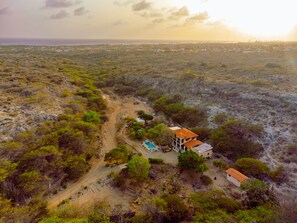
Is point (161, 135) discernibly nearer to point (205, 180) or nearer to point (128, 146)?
point (128, 146)

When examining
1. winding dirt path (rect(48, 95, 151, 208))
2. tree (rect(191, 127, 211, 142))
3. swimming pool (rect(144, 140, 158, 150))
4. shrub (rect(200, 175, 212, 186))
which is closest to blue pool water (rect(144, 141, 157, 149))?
swimming pool (rect(144, 140, 158, 150))

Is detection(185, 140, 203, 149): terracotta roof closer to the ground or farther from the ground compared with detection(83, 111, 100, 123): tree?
closer to the ground

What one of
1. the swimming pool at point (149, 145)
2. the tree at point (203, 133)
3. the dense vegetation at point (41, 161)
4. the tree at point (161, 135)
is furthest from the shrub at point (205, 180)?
the dense vegetation at point (41, 161)

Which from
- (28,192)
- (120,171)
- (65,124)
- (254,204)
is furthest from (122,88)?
(254,204)

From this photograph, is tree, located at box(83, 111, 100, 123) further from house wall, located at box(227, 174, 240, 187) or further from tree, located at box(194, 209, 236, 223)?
tree, located at box(194, 209, 236, 223)

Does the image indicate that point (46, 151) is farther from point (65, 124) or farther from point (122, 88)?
point (122, 88)
